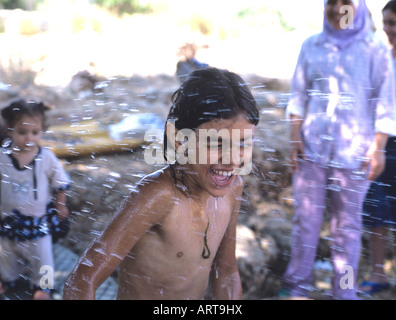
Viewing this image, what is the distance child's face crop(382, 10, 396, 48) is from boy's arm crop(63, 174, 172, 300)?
62.3 inches

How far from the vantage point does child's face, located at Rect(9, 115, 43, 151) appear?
2041mm

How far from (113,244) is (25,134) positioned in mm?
989

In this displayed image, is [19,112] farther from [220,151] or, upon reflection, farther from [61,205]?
[220,151]

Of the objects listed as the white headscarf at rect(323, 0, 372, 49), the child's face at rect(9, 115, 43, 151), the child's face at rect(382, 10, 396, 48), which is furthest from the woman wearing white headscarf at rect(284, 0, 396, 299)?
the child's face at rect(9, 115, 43, 151)

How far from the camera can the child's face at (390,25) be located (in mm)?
2305

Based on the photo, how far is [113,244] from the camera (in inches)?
50.2

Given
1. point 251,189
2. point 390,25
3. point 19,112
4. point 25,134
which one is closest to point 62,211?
point 25,134

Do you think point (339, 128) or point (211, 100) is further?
point (339, 128)

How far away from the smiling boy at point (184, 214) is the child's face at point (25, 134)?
0.83 metres

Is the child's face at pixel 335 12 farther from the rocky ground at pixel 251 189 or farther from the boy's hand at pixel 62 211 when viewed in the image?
the boy's hand at pixel 62 211

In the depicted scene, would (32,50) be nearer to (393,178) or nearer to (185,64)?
(185,64)

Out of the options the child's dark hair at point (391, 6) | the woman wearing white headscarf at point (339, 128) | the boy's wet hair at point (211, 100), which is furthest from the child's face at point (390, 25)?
the boy's wet hair at point (211, 100)

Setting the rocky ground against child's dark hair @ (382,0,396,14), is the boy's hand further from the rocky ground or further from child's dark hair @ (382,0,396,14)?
child's dark hair @ (382,0,396,14)

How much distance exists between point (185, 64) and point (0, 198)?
3.27ft
